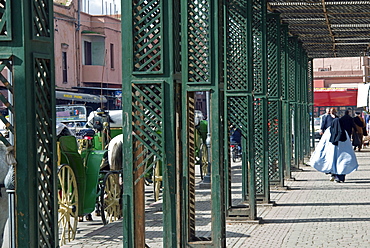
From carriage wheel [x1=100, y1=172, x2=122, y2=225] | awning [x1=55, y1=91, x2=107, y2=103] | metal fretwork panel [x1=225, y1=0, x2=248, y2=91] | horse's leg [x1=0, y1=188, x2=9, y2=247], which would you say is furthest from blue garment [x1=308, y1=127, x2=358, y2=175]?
awning [x1=55, y1=91, x2=107, y2=103]

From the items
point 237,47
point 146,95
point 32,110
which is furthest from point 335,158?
point 32,110

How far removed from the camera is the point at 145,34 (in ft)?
24.8

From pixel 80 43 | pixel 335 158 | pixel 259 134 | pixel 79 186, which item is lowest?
pixel 335 158

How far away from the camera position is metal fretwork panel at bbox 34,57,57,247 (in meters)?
4.50

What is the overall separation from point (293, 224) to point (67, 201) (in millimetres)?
3789

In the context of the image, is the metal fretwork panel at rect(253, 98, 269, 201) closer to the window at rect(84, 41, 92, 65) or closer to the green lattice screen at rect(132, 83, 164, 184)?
the green lattice screen at rect(132, 83, 164, 184)

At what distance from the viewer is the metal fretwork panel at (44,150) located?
14.8ft

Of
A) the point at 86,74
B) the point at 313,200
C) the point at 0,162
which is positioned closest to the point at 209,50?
the point at 0,162

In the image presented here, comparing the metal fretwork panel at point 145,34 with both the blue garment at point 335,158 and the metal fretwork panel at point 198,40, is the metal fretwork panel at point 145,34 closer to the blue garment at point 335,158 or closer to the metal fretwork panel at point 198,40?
the metal fretwork panel at point 198,40

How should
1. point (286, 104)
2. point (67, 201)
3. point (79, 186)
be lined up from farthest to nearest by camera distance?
point (286, 104) < point (79, 186) < point (67, 201)

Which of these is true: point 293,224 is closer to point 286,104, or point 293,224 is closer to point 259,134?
point 259,134

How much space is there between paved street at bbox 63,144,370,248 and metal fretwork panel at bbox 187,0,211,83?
2933mm

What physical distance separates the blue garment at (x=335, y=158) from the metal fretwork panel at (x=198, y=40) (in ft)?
40.7

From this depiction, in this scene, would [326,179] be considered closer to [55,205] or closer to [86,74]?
[55,205]
